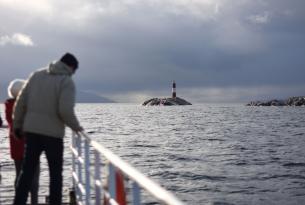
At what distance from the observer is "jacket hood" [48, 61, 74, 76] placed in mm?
7297

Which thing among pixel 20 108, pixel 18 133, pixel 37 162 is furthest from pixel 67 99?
pixel 37 162

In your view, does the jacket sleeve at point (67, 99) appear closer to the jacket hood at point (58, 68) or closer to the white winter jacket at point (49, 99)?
the white winter jacket at point (49, 99)

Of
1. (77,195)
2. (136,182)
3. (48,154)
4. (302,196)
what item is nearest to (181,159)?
(302,196)

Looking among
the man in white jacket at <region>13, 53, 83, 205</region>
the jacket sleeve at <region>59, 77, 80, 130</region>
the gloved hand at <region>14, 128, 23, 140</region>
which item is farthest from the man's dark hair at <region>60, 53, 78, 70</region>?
the gloved hand at <region>14, 128, 23, 140</region>

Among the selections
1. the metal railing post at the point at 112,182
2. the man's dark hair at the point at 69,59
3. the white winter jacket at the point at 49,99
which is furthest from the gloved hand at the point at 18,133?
the metal railing post at the point at 112,182

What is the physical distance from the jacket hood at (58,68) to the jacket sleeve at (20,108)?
40 cm

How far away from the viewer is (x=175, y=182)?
75.8 feet

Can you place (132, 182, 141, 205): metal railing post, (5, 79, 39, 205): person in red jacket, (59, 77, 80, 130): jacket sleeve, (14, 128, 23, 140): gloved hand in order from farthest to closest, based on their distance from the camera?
(5, 79, 39, 205): person in red jacket, (14, 128, 23, 140): gloved hand, (59, 77, 80, 130): jacket sleeve, (132, 182, 141, 205): metal railing post

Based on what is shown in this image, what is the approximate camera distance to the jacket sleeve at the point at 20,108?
742 centimetres

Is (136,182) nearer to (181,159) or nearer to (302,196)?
(302,196)

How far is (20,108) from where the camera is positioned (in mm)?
7457

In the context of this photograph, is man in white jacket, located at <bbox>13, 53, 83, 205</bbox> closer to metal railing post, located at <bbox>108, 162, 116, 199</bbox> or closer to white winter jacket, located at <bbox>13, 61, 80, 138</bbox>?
white winter jacket, located at <bbox>13, 61, 80, 138</bbox>

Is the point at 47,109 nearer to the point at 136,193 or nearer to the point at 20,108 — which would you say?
the point at 20,108

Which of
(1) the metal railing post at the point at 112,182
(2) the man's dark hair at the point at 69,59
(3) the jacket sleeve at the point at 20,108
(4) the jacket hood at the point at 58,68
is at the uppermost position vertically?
(2) the man's dark hair at the point at 69,59
